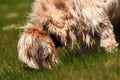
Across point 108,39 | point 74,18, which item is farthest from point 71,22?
point 108,39

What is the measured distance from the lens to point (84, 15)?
26.1 ft

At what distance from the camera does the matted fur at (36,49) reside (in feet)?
24.8

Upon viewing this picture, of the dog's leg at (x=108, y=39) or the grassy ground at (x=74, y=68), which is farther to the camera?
the dog's leg at (x=108, y=39)

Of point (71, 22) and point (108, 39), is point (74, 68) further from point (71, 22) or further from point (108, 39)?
point (108, 39)

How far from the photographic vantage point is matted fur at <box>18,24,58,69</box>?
755 centimetres

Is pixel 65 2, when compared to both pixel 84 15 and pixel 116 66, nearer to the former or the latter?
pixel 84 15

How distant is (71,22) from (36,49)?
2.49 feet

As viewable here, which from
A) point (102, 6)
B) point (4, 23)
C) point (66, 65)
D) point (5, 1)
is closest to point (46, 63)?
point (66, 65)

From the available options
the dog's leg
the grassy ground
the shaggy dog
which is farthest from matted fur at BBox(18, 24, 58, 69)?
the dog's leg

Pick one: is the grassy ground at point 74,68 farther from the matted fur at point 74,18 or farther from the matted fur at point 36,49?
the matted fur at point 74,18

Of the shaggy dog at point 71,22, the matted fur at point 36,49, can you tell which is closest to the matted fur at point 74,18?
the shaggy dog at point 71,22

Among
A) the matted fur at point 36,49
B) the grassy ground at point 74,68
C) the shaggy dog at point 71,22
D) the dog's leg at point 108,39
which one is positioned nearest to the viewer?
the grassy ground at point 74,68

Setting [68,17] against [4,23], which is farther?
[4,23]

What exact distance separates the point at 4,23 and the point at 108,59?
Result: 1234cm
